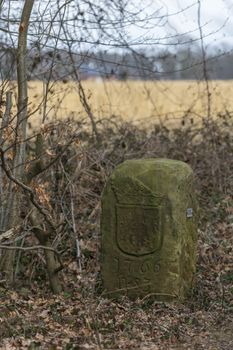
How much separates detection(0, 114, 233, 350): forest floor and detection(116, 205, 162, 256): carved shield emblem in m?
0.50

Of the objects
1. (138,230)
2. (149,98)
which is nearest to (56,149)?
(138,230)

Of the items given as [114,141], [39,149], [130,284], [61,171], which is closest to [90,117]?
[114,141]

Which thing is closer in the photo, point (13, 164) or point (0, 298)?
point (0, 298)

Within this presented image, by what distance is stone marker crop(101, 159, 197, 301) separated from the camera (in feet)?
22.1

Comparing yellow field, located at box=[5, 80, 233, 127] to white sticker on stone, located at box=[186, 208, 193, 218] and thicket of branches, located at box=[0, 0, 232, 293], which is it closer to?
thicket of branches, located at box=[0, 0, 232, 293]

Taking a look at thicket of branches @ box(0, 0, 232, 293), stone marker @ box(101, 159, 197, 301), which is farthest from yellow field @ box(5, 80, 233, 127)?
stone marker @ box(101, 159, 197, 301)

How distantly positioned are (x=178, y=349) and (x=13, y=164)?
2554mm

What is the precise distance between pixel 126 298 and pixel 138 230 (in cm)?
69

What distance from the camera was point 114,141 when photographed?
10.5 meters

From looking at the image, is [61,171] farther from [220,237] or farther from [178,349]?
[178,349]

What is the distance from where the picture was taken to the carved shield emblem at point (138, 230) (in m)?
6.77

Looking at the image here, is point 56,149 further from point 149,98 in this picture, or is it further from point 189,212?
→ point 149,98

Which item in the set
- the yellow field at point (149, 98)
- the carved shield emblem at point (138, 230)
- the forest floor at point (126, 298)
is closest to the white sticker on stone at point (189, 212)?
the carved shield emblem at point (138, 230)

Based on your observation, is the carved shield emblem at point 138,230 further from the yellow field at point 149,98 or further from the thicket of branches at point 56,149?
the yellow field at point 149,98
